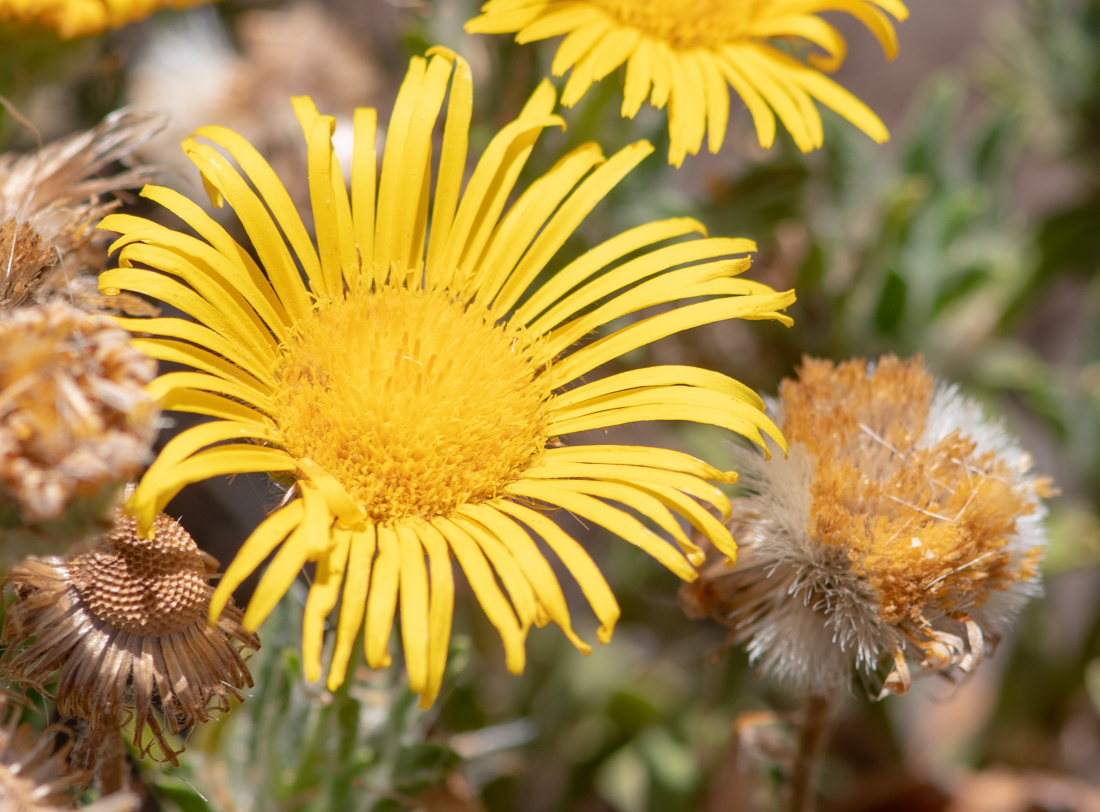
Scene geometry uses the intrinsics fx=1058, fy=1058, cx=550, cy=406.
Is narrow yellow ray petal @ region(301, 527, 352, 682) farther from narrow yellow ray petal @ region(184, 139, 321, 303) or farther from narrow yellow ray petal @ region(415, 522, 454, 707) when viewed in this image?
narrow yellow ray petal @ region(184, 139, 321, 303)

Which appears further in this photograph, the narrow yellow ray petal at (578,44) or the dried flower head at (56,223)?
the narrow yellow ray petal at (578,44)

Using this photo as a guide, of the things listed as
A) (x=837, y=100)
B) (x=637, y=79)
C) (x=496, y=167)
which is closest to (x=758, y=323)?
(x=837, y=100)

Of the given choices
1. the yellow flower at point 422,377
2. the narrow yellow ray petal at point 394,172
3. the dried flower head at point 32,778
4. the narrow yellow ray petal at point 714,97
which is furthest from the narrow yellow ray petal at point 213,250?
the narrow yellow ray petal at point 714,97

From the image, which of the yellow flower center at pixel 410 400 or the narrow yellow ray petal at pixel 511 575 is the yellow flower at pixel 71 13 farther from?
the narrow yellow ray petal at pixel 511 575

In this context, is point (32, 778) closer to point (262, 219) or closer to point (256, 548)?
point (256, 548)

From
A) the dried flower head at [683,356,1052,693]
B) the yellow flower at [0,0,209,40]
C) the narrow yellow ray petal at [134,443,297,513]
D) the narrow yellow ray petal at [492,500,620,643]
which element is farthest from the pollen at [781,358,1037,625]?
the yellow flower at [0,0,209,40]

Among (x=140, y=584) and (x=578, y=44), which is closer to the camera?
(x=140, y=584)

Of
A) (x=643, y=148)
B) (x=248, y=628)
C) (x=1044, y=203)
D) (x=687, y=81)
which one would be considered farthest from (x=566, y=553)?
(x=1044, y=203)
